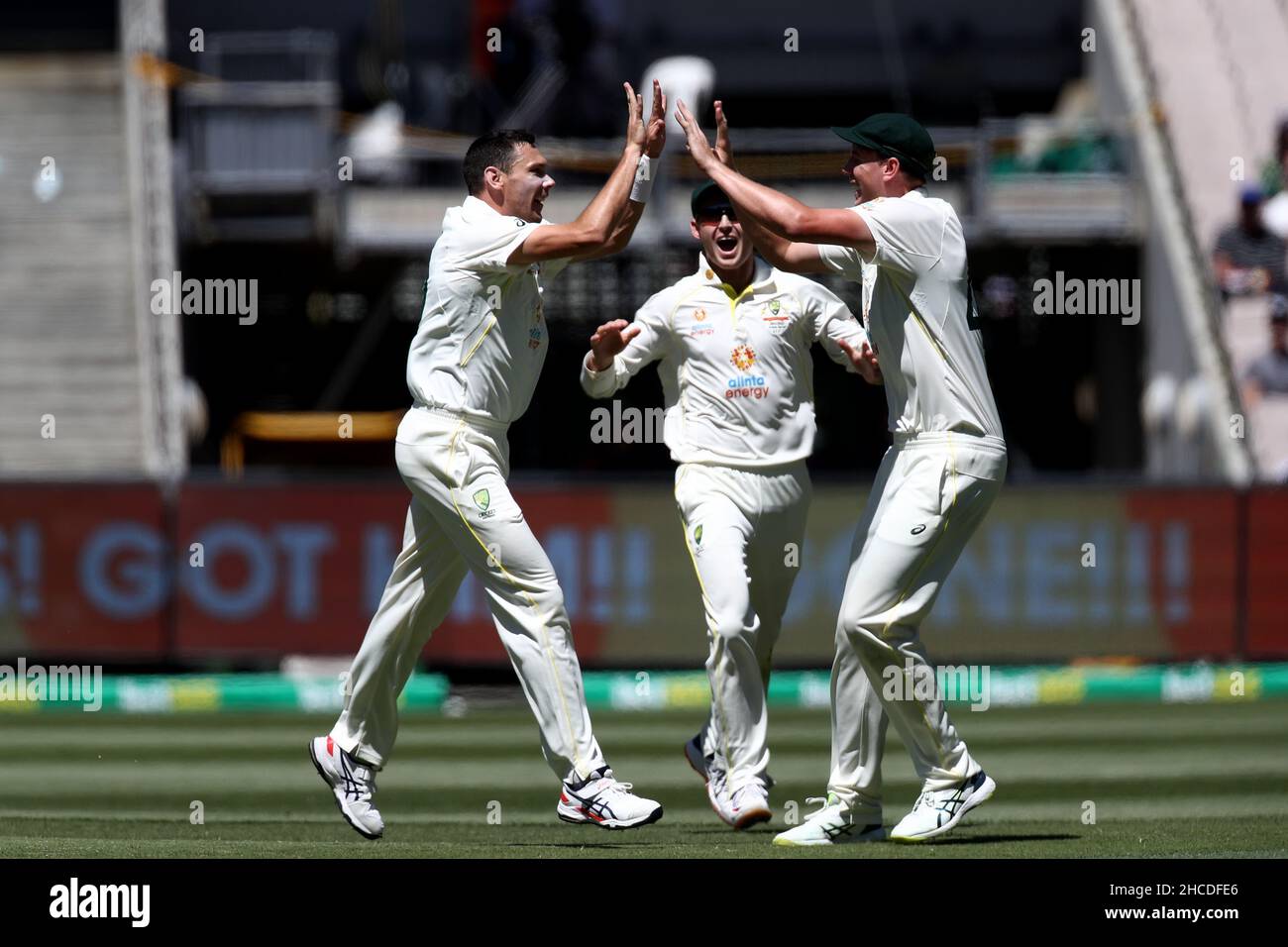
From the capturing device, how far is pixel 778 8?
2995 centimetres

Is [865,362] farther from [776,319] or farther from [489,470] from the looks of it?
[489,470]

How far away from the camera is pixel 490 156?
8508mm

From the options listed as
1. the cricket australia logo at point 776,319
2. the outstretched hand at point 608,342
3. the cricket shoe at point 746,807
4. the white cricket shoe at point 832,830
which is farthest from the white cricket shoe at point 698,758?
the cricket australia logo at point 776,319

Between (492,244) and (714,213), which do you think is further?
(714,213)

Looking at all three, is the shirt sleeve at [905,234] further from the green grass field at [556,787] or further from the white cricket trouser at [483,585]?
the green grass field at [556,787]

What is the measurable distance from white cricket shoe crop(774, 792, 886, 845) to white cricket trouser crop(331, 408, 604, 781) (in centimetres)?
82

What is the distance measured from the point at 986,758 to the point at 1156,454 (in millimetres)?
11400

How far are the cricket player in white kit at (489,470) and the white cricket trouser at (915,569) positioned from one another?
1006mm

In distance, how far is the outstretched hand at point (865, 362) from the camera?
29.1ft

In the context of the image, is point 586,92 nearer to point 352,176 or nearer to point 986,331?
point 352,176

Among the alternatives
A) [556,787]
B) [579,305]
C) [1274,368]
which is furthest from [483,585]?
[579,305]

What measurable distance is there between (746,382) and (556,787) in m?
2.73

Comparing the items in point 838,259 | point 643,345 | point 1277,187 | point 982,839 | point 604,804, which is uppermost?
point 1277,187

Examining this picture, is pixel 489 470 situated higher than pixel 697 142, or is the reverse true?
pixel 697 142
